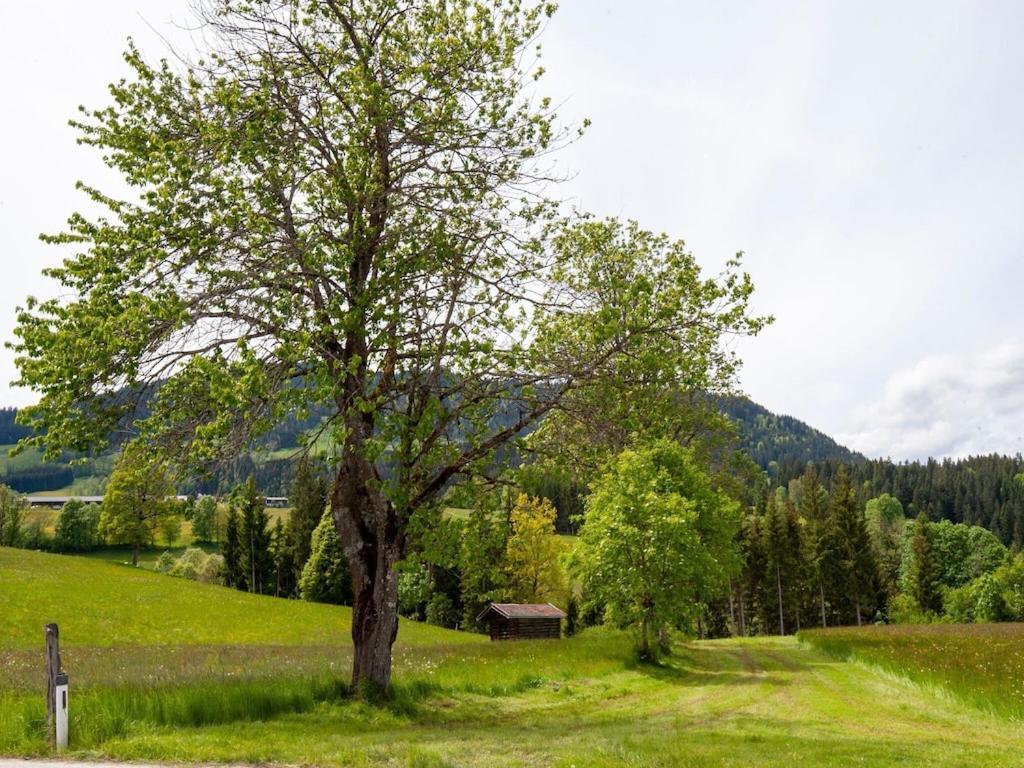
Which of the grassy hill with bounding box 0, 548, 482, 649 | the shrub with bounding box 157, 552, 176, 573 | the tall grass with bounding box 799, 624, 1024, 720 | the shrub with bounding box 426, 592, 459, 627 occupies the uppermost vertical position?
the tall grass with bounding box 799, 624, 1024, 720

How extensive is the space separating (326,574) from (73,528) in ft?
188

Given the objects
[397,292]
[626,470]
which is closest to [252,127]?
[397,292]

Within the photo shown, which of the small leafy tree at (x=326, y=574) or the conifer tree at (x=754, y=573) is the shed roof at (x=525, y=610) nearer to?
the small leafy tree at (x=326, y=574)

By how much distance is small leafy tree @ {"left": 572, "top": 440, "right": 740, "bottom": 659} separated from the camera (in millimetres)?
30906

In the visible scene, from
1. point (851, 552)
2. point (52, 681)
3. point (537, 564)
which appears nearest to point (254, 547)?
point (537, 564)

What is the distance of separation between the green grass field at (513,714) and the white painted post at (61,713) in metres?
0.28

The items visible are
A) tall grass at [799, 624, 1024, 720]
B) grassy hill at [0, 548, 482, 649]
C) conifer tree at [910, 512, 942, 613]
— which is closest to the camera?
tall grass at [799, 624, 1024, 720]

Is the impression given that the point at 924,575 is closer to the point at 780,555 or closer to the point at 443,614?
the point at 780,555

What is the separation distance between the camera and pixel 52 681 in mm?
10930

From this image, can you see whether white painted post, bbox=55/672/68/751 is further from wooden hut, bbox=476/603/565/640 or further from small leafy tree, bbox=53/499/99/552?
small leafy tree, bbox=53/499/99/552

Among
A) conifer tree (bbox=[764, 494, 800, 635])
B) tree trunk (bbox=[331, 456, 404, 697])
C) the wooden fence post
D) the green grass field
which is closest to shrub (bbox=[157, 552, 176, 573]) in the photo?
conifer tree (bbox=[764, 494, 800, 635])

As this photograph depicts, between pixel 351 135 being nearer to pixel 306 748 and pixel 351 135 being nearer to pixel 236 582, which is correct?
pixel 306 748

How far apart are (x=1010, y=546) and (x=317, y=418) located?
167 m

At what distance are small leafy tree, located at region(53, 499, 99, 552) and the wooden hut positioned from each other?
79279 millimetres
